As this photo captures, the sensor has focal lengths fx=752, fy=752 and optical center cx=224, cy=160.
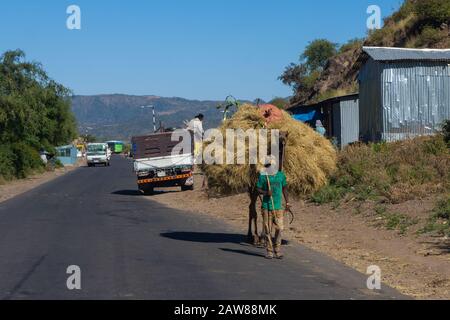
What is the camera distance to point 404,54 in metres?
28.5

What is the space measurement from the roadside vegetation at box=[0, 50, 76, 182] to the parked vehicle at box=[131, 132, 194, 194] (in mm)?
15994

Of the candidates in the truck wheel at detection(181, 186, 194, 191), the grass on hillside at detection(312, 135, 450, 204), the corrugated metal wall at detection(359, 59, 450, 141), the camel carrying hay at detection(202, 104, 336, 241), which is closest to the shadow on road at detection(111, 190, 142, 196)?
the truck wheel at detection(181, 186, 194, 191)

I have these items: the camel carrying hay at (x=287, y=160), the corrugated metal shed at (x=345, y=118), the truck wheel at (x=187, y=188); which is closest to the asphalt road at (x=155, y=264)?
the camel carrying hay at (x=287, y=160)

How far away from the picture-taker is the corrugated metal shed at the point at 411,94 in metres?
27.7

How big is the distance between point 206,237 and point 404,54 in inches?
622

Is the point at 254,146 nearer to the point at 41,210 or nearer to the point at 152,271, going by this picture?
the point at 152,271

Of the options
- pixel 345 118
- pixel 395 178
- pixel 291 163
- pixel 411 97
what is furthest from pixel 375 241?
pixel 345 118

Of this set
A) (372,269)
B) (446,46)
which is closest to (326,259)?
(372,269)

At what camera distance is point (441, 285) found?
413 inches

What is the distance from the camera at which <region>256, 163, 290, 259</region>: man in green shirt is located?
41.1 feet

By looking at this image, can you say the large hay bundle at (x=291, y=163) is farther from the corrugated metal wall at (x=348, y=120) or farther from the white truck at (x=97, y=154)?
the white truck at (x=97, y=154)

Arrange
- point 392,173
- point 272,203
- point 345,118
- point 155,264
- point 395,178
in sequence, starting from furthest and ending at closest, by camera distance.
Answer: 1. point 345,118
2. point 392,173
3. point 395,178
4. point 272,203
5. point 155,264

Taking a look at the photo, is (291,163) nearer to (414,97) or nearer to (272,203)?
(272,203)
